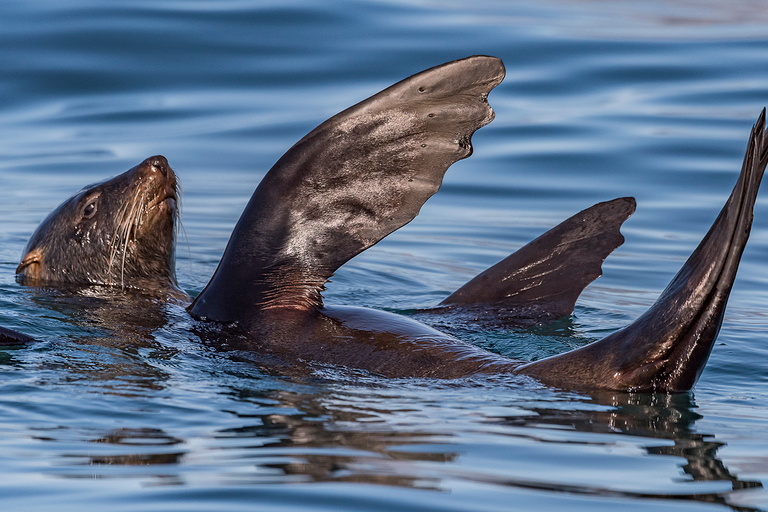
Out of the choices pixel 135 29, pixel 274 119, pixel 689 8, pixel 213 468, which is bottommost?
pixel 213 468

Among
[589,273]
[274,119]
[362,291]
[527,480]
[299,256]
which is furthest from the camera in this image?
[274,119]

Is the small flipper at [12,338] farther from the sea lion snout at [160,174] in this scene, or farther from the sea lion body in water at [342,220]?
the sea lion snout at [160,174]

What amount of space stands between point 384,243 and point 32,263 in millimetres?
3678

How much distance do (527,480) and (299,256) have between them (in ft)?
6.81

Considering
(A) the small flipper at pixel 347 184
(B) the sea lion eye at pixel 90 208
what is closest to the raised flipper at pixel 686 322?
(A) the small flipper at pixel 347 184

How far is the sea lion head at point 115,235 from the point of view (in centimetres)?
604

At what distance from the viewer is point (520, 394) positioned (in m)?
4.05

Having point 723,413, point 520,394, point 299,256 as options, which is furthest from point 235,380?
point 723,413

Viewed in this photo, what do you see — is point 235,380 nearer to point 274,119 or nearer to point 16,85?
point 274,119

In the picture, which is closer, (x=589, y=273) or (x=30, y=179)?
(x=589, y=273)

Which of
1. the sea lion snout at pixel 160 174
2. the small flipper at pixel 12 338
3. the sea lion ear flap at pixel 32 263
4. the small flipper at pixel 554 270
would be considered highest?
the sea lion snout at pixel 160 174

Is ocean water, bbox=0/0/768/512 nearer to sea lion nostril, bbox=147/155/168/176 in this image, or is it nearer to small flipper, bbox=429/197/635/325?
small flipper, bbox=429/197/635/325

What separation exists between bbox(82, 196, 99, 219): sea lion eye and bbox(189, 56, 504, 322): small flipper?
171 centimetres

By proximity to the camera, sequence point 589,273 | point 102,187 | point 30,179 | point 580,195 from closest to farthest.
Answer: point 589,273 < point 102,187 < point 580,195 < point 30,179
